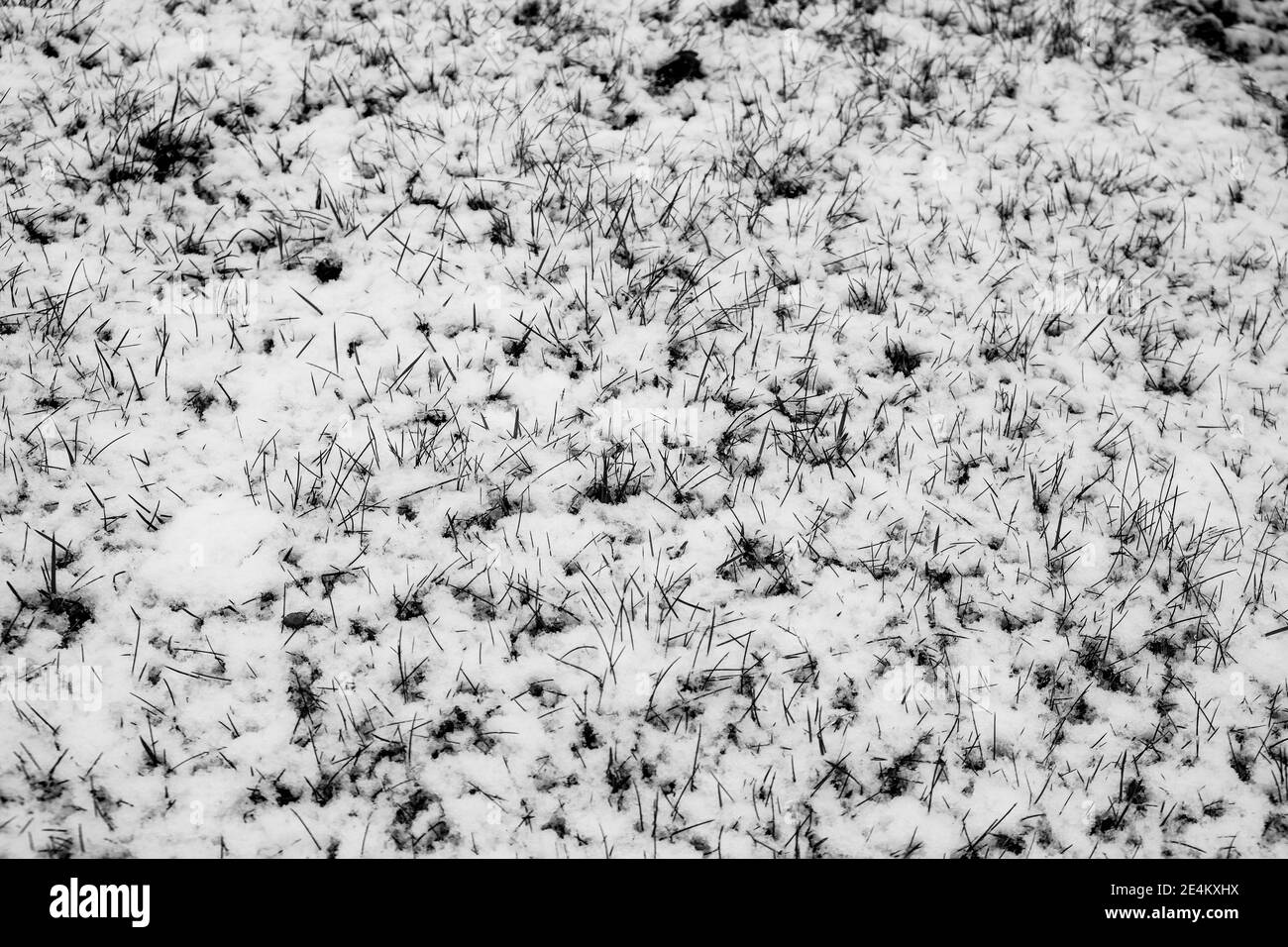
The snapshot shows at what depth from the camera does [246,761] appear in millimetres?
2424

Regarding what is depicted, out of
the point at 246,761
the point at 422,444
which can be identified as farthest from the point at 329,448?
the point at 246,761

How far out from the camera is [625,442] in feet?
10.6

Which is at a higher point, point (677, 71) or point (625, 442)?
point (677, 71)

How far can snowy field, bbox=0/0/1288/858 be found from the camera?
2467 mm
